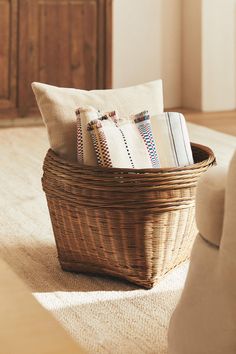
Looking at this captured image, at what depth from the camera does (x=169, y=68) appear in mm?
6383

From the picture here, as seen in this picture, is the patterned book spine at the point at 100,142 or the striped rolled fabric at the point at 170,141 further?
the striped rolled fabric at the point at 170,141

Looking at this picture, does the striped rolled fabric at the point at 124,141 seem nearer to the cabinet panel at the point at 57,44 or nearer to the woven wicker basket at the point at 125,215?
the woven wicker basket at the point at 125,215

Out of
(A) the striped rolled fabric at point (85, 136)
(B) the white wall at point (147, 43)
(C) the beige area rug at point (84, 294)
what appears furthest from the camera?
(B) the white wall at point (147, 43)

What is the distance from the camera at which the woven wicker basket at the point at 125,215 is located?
2434mm

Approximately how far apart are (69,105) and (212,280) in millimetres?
1051

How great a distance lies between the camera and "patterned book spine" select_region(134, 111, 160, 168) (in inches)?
102

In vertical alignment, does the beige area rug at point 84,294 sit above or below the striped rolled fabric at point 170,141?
below

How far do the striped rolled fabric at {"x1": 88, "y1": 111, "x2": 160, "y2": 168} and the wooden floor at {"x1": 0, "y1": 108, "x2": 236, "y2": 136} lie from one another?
2.83 meters

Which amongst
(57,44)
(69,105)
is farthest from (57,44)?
Result: (69,105)

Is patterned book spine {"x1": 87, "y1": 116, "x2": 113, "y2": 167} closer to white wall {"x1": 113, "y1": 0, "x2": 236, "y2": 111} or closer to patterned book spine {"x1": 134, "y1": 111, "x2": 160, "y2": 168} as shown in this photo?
patterned book spine {"x1": 134, "y1": 111, "x2": 160, "y2": 168}

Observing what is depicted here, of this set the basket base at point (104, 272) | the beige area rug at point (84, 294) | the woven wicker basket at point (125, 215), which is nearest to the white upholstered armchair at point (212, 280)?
the beige area rug at point (84, 294)

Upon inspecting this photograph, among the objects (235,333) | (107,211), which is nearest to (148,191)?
(107,211)

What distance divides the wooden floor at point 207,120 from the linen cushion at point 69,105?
2.66 metres

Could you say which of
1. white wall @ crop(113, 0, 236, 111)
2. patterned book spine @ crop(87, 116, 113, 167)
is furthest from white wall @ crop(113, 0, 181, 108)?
patterned book spine @ crop(87, 116, 113, 167)
